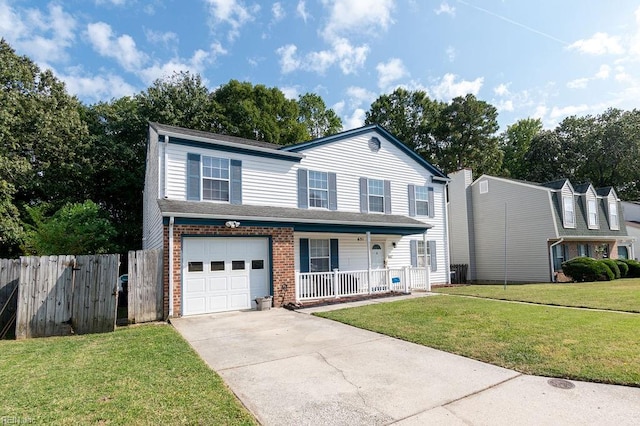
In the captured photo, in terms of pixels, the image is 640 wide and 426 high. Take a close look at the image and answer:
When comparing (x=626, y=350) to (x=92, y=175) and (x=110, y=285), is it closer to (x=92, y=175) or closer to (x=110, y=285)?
(x=110, y=285)

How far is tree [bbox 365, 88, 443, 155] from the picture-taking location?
3506 centimetres

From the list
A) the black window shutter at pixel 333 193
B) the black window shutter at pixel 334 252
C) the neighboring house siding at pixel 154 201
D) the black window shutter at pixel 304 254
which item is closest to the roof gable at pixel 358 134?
the black window shutter at pixel 333 193

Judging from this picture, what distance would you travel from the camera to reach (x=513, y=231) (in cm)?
2036

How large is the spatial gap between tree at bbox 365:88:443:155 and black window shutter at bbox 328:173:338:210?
22400 millimetres

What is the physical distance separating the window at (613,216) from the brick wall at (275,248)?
23167 mm

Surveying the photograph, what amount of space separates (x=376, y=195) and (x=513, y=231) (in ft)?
33.4

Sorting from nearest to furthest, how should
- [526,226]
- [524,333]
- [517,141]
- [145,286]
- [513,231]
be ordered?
[524,333]
[145,286]
[526,226]
[513,231]
[517,141]

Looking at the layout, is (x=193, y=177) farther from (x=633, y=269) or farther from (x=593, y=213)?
(x=633, y=269)

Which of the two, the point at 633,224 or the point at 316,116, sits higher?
the point at 316,116

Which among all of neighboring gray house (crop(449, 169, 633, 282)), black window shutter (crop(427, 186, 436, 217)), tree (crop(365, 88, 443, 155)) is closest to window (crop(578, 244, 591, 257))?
neighboring gray house (crop(449, 169, 633, 282))

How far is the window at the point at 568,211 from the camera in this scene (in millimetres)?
19527

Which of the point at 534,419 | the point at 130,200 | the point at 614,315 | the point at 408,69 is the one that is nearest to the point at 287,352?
the point at 534,419

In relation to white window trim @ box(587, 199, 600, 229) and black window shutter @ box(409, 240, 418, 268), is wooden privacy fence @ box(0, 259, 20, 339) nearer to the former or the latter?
black window shutter @ box(409, 240, 418, 268)

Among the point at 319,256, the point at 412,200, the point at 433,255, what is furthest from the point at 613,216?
the point at 319,256
